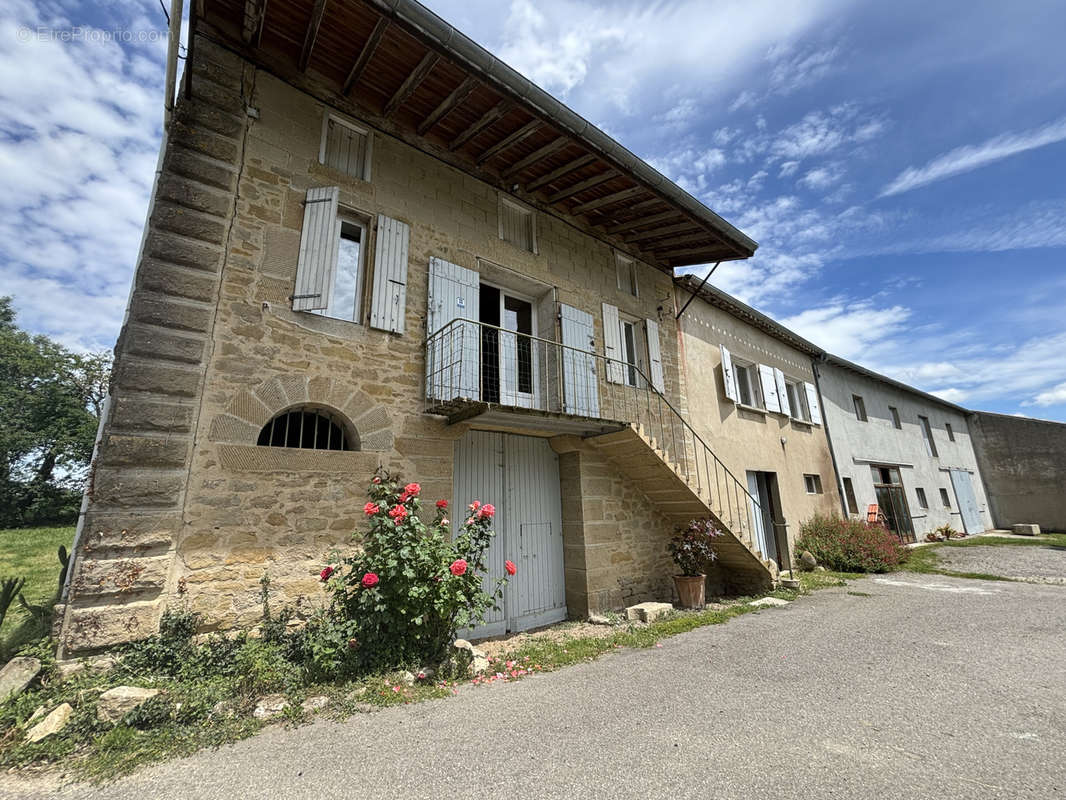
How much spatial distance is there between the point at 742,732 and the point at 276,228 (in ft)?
20.7

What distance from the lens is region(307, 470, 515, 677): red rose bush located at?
394cm

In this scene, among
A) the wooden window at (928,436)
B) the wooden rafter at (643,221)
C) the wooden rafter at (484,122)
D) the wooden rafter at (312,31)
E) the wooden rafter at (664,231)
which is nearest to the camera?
the wooden rafter at (312,31)

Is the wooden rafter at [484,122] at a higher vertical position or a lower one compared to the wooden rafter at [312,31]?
lower

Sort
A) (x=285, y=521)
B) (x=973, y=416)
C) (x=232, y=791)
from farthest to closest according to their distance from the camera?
1. (x=973, y=416)
2. (x=285, y=521)
3. (x=232, y=791)

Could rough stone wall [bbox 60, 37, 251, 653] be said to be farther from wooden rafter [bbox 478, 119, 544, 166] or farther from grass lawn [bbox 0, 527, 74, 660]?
wooden rafter [bbox 478, 119, 544, 166]

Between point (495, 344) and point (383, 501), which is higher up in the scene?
point (495, 344)

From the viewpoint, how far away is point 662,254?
975 centimetres

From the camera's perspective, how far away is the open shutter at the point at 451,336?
5.75 meters

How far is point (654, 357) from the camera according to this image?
880cm

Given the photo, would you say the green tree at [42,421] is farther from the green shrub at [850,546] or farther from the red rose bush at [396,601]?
the green shrub at [850,546]

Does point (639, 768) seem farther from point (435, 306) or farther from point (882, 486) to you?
point (882, 486)

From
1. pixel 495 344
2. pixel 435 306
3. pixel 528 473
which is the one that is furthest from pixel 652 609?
pixel 435 306

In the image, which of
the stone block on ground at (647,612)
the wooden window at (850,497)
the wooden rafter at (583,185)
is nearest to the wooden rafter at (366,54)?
the wooden rafter at (583,185)

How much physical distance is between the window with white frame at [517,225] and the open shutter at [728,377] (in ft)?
17.9
